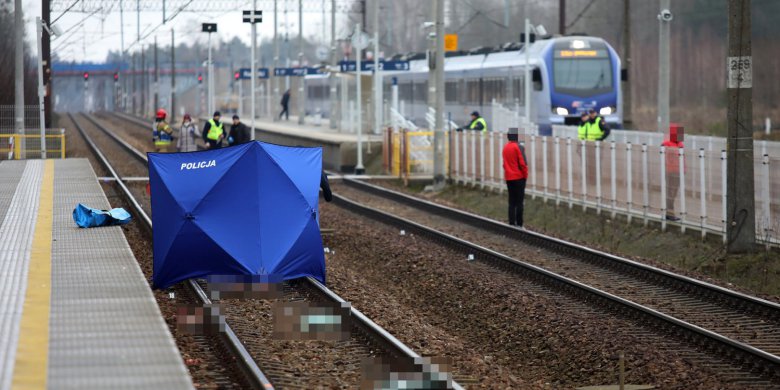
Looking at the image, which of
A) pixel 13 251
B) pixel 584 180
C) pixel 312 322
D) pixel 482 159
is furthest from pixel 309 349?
pixel 482 159

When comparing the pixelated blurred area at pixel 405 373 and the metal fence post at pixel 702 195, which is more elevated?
the metal fence post at pixel 702 195

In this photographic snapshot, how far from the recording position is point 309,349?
11.2 m

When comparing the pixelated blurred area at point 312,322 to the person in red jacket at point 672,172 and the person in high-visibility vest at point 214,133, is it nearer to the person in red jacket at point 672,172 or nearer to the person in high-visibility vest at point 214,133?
the person in red jacket at point 672,172

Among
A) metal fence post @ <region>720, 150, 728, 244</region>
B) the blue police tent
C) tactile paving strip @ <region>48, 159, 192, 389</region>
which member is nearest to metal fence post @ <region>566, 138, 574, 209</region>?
metal fence post @ <region>720, 150, 728, 244</region>

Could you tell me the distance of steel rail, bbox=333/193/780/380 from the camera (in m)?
10.8

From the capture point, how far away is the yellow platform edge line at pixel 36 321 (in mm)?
7973

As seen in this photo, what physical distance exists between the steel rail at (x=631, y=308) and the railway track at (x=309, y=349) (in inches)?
116

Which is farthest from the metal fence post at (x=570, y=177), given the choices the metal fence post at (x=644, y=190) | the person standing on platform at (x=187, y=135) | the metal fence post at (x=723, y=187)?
the person standing on platform at (x=187, y=135)

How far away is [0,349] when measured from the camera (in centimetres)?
870

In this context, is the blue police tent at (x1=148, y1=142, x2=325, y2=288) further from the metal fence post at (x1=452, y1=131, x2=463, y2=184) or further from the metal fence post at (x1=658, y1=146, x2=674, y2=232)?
the metal fence post at (x1=452, y1=131, x2=463, y2=184)

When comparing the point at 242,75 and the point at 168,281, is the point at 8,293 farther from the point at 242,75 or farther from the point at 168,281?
the point at 242,75

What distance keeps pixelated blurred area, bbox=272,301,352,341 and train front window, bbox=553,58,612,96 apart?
26213mm

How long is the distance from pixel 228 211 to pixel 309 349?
313 cm

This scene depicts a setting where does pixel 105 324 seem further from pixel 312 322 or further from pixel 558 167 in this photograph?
pixel 558 167
